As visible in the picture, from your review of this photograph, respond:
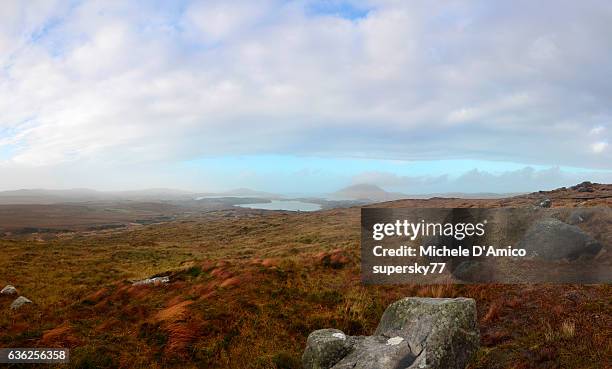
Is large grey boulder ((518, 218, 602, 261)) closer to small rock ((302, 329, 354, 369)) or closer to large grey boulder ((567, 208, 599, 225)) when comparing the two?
large grey boulder ((567, 208, 599, 225))

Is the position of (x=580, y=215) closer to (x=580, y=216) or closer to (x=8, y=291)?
(x=580, y=216)

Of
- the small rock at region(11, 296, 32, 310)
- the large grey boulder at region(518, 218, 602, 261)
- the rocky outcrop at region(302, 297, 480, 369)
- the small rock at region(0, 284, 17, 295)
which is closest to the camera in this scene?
the rocky outcrop at region(302, 297, 480, 369)

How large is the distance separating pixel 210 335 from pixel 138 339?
2.56 m

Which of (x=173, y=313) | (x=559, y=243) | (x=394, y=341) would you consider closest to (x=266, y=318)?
(x=173, y=313)

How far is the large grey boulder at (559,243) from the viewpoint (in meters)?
18.1

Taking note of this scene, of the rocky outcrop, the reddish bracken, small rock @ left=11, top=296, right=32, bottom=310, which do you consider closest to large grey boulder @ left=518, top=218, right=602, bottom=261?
the rocky outcrop

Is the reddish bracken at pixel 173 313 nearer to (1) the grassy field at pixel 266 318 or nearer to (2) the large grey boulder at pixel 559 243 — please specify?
(1) the grassy field at pixel 266 318

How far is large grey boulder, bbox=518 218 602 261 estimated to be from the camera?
18.1m

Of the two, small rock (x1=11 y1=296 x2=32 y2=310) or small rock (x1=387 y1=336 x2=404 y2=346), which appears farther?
small rock (x1=11 y1=296 x2=32 y2=310)

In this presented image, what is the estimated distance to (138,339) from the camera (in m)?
12.9

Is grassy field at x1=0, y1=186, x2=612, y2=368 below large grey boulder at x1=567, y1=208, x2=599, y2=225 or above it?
A: below

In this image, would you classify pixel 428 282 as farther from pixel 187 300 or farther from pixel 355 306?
pixel 187 300

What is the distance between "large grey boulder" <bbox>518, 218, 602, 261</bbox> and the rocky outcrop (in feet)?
38.0

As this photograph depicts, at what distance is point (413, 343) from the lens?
9117 millimetres
